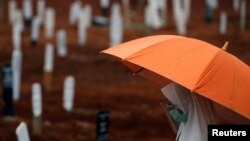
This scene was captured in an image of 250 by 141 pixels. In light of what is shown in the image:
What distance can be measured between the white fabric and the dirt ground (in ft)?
11.5

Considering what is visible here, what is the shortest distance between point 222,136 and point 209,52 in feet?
1.95

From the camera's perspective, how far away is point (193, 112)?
16.5 feet

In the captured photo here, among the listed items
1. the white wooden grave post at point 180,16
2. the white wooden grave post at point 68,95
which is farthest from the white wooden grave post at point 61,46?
the white wooden grave post at point 68,95

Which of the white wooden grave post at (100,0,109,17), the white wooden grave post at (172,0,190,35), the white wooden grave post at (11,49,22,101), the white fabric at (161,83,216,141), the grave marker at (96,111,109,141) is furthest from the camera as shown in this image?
the white wooden grave post at (100,0,109,17)


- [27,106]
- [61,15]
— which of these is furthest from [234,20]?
[27,106]

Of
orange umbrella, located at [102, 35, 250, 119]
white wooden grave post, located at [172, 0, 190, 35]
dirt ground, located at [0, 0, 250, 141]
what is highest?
white wooden grave post, located at [172, 0, 190, 35]

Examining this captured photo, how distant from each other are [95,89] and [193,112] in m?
8.01

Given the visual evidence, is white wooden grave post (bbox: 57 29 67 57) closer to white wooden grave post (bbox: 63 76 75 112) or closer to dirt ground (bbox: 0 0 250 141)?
dirt ground (bbox: 0 0 250 141)

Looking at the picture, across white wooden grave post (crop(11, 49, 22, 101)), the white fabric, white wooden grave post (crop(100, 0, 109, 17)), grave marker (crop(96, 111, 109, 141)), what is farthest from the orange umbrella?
white wooden grave post (crop(100, 0, 109, 17))

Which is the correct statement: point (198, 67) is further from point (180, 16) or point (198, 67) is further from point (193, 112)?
point (180, 16)

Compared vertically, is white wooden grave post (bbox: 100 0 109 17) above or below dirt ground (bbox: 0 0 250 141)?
above

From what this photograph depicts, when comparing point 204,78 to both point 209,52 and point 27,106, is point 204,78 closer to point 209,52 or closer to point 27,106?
point 209,52

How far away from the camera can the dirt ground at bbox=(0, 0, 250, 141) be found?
9.31m

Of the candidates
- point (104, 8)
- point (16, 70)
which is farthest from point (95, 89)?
point (104, 8)
